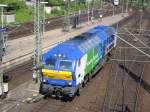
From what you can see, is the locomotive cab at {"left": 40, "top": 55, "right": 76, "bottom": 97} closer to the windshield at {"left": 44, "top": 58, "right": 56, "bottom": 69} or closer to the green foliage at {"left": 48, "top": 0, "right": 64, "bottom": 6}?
the windshield at {"left": 44, "top": 58, "right": 56, "bottom": 69}

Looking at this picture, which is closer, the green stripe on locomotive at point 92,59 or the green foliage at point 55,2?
the green stripe on locomotive at point 92,59

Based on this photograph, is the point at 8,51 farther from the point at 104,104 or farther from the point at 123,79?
the point at 104,104

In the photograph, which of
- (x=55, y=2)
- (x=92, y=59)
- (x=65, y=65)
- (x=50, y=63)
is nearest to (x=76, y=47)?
(x=65, y=65)

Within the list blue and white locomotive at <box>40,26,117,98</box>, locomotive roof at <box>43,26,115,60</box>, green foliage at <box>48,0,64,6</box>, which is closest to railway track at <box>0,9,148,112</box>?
blue and white locomotive at <box>40,26,117,98</box>

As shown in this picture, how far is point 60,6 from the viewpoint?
411 ft

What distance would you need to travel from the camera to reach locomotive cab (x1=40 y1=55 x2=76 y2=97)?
93.1 feet

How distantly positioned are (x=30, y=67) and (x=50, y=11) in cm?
7798

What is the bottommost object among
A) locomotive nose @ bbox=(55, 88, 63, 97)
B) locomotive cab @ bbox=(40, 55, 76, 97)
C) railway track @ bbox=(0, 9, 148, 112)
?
railway track @ bbox=(0, 9, 148, 112)

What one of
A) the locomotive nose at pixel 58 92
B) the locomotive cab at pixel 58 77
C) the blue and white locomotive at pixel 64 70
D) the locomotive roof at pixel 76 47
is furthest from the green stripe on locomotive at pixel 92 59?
the locomotive nose at pixel 58 92

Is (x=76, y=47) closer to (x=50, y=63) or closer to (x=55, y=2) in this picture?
(x=50, y=63)

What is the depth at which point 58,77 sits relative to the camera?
2859 cm

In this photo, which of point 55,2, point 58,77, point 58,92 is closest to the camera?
point 58,77

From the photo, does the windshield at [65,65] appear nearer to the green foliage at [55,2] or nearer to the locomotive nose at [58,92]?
the locomotive nose at [58,92]

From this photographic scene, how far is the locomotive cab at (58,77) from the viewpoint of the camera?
28391 millimetres
